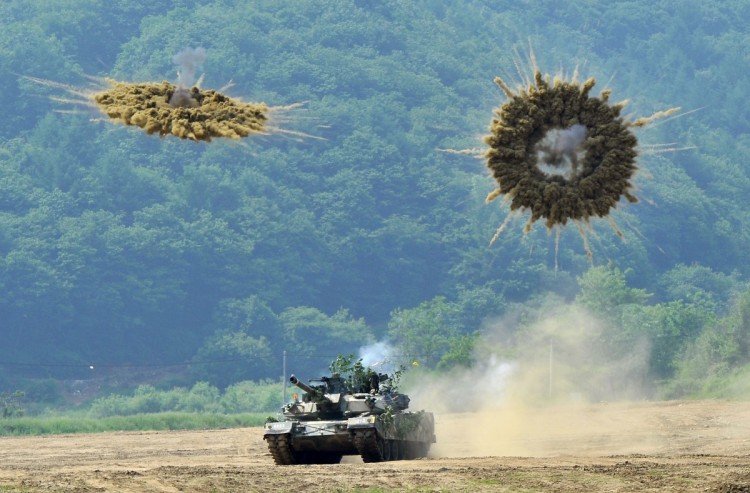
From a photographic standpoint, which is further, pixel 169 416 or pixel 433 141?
pixel 433 141

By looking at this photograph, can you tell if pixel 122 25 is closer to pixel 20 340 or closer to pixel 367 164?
pixel 367 164

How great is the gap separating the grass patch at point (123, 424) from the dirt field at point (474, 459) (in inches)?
285

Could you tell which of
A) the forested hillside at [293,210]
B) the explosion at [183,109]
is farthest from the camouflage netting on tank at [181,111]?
the forested hillside at [293,210]

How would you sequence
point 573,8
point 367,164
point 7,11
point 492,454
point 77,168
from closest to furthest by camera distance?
point 492,454
point 77,168
point 367,164
point 7,11
point 573,8

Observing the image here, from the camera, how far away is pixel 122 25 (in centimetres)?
15288

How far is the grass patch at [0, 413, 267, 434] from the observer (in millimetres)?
71194

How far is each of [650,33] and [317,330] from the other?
78.3 m

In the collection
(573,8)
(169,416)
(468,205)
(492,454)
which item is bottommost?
(492,454)

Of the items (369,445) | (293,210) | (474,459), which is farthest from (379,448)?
(293,210)

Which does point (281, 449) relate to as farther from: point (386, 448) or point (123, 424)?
point (123, 424)

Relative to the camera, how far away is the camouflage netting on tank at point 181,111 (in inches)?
922

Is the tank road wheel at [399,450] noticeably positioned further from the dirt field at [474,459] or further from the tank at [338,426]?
the dirt field at [474,459]

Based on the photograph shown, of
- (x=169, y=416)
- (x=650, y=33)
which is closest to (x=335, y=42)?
(x=650, y=33)

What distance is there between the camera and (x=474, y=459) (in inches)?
1665
